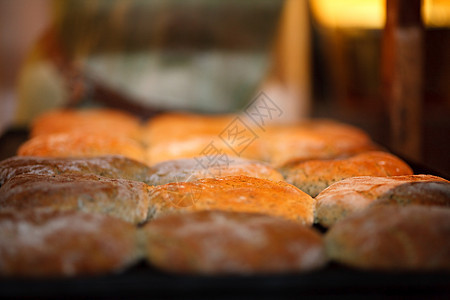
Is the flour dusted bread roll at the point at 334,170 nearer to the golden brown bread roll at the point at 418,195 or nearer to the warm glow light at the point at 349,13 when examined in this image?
the golden brown bread roll at the point at 418,195

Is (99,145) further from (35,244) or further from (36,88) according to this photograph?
(36,88)

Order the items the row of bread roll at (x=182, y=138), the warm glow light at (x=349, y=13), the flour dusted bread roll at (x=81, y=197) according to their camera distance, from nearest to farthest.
Result: the flour dusted bread roll at (x=81, y=197) → the row of bread roll at (x=182, y=138) → the warm glow light at (x=349, y=13)

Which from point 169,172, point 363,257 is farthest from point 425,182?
point 169,172

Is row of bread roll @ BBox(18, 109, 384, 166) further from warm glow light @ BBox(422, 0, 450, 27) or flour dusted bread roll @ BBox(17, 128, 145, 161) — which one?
Result: warm glow light @ BBox(422, 0, 450, 27)

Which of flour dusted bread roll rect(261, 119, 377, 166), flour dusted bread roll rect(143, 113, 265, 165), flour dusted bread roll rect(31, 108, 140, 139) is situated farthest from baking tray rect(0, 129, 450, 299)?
flour dusted bread roll rect(31, 108, 140, 139)

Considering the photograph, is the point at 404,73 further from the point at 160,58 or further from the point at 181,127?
the point at 160,58

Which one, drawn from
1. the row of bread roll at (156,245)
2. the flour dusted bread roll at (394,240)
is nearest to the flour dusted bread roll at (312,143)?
the flour dusted bread roll at (394,240)

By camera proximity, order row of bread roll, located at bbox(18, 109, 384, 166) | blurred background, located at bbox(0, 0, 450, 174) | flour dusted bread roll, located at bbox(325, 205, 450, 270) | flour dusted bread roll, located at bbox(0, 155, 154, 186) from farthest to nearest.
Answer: blurred background, located at bbox(0, 0, 450, 174), row of bread roll, located at bbox(18, 109, 384, 166), flour dusted bread roll, located at bbox(0, 155, 154, 186), flour dusted bread roll, located at bbox(325, 205, 450, 270)
